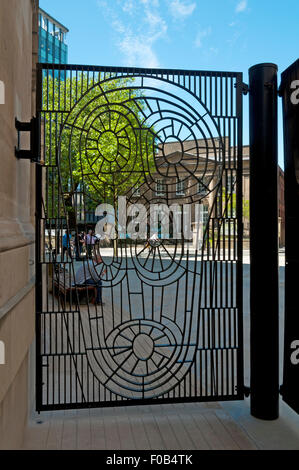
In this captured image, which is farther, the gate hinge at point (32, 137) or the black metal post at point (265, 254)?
the black metal post at point (265, 254)

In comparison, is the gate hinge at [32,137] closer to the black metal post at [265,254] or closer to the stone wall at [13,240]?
the stone wall at [13,240]

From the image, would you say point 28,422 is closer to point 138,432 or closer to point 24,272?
point 138,432

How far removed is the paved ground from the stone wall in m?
0.32

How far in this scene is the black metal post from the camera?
11.6 feet

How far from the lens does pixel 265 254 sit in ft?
11.7

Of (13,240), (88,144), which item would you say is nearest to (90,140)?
(88,144)

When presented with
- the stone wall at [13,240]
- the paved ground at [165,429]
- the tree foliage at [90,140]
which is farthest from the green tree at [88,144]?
the paved ground at [165,429]

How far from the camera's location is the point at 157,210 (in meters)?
3.73

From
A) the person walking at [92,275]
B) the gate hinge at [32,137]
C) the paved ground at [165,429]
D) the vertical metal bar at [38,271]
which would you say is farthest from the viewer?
the person walking at [92,275]

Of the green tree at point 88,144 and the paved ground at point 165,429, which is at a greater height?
the green tree at point 88,144

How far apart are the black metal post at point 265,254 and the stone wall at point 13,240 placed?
194 centimetres

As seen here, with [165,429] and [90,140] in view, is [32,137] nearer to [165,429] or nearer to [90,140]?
[90,140]

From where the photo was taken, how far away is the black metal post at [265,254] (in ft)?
11.6
